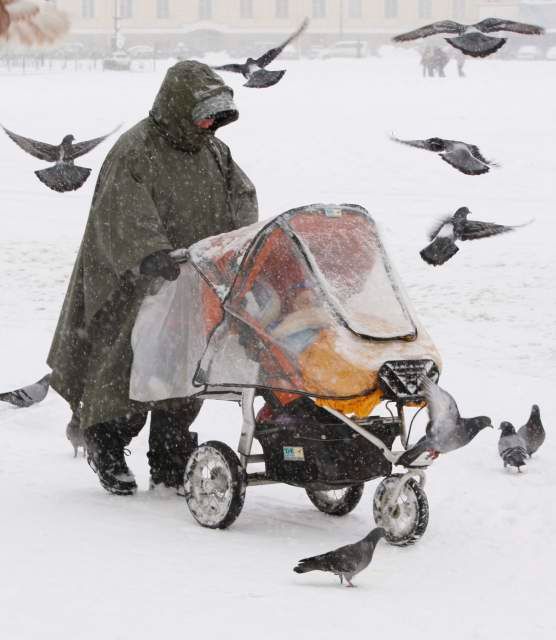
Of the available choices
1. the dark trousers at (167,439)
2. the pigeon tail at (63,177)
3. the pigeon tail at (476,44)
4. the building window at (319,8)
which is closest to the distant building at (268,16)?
the building window at (319,8)

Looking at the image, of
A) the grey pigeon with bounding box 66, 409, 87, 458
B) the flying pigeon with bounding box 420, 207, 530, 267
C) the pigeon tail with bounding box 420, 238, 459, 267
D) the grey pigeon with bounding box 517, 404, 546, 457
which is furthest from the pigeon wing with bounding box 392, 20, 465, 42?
the grey pigeon with bounding box 66, 409, 87, 458

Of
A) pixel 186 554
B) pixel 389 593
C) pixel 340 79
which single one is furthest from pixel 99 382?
pixel 340 79

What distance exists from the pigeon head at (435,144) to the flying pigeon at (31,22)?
457 centimetres

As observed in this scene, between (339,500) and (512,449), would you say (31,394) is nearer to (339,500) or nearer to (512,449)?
(339,500)

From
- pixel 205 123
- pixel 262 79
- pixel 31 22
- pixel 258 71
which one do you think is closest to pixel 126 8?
pixel 258 71

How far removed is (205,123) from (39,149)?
97cm

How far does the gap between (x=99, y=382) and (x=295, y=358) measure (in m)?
1.06

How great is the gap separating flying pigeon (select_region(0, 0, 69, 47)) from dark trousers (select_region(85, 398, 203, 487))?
3829 millimetres

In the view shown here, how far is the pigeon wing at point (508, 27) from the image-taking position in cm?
639

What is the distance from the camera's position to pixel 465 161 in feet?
22.6

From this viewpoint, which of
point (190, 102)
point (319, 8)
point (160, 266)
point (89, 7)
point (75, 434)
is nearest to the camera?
point (160, 266)

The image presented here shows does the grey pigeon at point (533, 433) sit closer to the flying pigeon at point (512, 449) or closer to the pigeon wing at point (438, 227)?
the flying pigeon at point (512, 449)

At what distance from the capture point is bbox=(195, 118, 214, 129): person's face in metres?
5.25

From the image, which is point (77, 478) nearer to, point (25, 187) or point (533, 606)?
point (533, 606)
